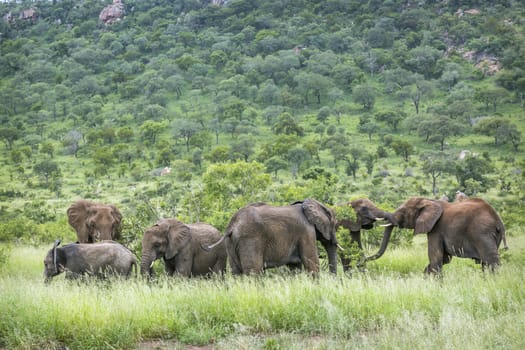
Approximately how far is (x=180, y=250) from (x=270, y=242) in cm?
208

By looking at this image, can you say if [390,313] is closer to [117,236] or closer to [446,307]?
[446,307]

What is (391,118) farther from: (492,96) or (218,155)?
(218,155)

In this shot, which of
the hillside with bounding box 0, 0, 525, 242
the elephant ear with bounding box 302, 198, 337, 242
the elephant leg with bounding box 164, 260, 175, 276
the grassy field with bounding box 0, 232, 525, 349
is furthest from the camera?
the hillside with bounding box 0, 0, 525, 242

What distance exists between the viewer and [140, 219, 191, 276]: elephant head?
34.6ft

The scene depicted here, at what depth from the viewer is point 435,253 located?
431 inches

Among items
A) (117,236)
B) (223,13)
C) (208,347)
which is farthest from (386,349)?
(223,13)

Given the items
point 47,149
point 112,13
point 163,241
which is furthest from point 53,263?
point 112,13

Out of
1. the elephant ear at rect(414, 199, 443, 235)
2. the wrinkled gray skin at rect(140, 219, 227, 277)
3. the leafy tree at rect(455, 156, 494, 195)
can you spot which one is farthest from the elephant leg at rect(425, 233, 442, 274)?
the leafy tree at rect(455, 156, 494, 195)

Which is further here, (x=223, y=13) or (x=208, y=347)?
(x=223, y=13)

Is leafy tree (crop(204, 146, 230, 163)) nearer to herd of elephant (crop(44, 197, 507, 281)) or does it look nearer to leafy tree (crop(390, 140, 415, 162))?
leafy tree (crop(390, 140, 415, 162))

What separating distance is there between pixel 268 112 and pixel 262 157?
87.0ft

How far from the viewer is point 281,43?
132625 mm

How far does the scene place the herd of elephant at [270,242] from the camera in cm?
949

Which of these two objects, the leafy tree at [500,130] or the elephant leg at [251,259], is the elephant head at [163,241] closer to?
the elephant leg at [251,259]
